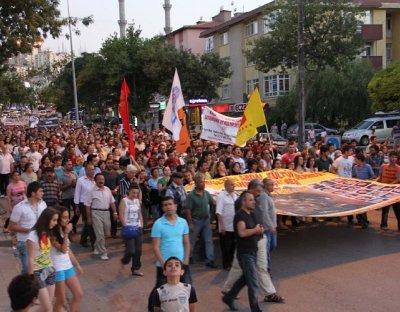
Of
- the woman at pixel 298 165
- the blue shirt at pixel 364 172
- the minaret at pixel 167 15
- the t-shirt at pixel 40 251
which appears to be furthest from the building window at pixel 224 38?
the t-shirt at pixel 40 251

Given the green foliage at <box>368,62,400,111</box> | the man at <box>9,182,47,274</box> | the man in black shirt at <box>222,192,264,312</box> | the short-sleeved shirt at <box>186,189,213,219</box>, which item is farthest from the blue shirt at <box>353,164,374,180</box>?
the green foliage at <box>368,62,400,111</box>

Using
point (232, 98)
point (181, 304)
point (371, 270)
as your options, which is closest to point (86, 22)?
point (371, 270)

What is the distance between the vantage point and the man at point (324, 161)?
12.8 meters

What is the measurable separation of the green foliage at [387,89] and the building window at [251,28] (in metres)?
17.3

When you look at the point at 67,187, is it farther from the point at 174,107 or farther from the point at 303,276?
the point at 303,276

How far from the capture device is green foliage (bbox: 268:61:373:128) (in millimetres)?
38562

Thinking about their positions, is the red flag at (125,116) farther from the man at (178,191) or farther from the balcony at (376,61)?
the balcony at (376,61)

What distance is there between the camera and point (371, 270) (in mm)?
8281

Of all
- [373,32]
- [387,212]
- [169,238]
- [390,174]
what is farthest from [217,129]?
[373,32]

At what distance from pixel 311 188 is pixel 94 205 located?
442 centimetres

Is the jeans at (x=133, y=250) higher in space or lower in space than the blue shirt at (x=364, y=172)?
lower

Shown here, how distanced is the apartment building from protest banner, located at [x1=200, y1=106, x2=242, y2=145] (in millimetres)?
27127

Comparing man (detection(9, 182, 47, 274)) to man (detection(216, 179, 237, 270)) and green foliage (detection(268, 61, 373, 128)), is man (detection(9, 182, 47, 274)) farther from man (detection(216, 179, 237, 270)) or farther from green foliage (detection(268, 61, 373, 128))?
green foliage (detection(268, 61, 373, 128))

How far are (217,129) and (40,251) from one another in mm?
9616
